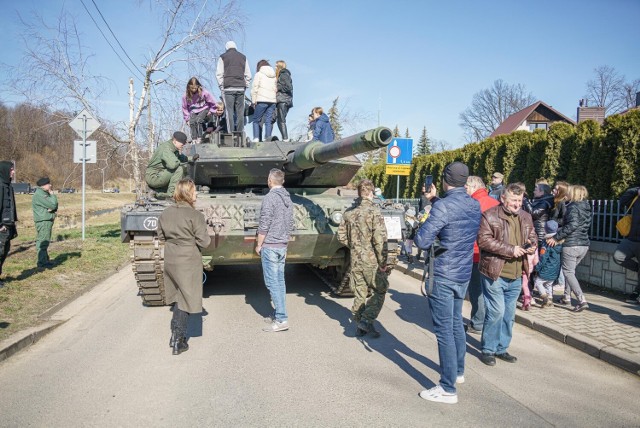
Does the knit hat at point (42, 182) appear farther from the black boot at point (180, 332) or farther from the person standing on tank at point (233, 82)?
the black boot at point (180, 332)

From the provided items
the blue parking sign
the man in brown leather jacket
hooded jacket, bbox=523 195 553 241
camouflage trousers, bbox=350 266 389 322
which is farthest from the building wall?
the blue parking sign

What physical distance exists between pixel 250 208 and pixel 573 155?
7.26m

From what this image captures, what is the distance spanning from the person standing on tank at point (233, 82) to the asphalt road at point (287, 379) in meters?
4.59

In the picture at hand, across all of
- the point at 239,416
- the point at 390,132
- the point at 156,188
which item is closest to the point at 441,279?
the point at 390,132

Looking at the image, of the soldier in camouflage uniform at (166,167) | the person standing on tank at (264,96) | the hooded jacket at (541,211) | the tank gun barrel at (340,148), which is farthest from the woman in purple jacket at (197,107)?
the hooded jacket at (541,211)

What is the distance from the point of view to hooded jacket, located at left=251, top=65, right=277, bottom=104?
9455 mm

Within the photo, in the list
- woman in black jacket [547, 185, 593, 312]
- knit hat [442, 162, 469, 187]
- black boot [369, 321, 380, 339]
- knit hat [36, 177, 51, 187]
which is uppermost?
knit hat [442, 162, 469, 187]

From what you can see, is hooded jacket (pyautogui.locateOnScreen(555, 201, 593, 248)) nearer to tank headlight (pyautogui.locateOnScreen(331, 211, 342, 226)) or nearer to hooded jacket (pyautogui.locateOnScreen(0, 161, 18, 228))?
tank headlight (pyautogui.locateOnScreen(331, 211, 342, 226))

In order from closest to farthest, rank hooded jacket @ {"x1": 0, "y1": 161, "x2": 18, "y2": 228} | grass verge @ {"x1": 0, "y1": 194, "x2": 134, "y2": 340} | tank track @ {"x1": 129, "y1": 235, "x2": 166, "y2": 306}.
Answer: grass verge @ {"x1": 0, "y1": 194, "x2": 134, "y2": 340}
tank track @ {"x1": 129, "y1": 235, "x2": 166, "y2": 306}
hooded jacket @ {"x1": 0, "y1": 161, "x2": 18, "y2": 228}

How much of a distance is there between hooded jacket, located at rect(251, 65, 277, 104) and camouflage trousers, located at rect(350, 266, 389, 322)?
5098 mm

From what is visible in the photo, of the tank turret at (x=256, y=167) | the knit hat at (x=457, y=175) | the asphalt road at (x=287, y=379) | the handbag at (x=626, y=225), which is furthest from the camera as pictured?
the tank turret at (x=256, y=167)

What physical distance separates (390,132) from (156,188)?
465 centimetres

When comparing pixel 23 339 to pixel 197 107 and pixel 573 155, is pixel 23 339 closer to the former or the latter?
pixel 197 107

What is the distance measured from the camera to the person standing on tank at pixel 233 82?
9.76 m
